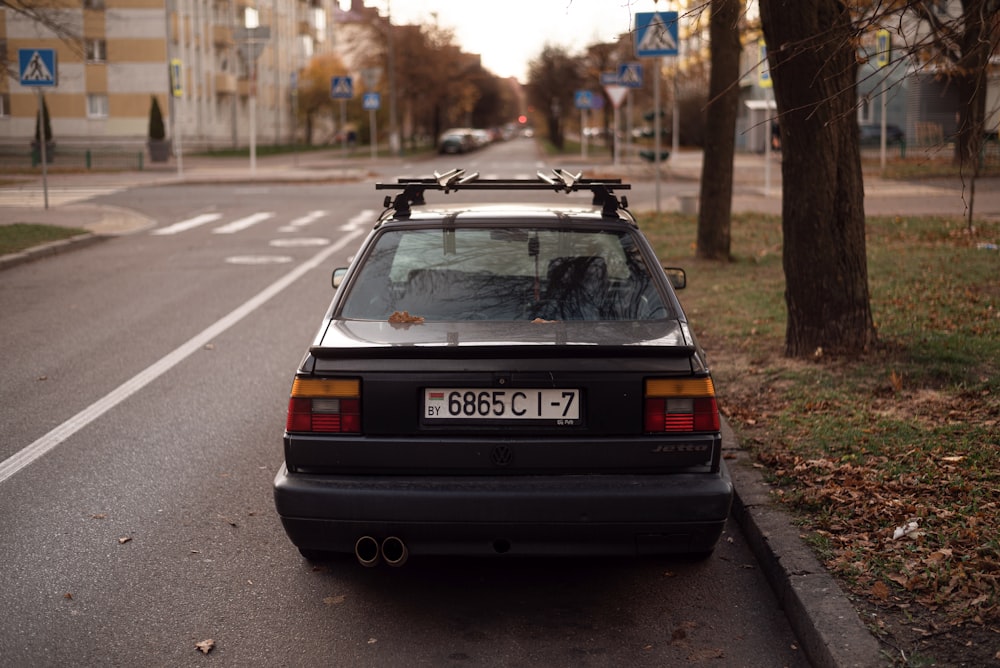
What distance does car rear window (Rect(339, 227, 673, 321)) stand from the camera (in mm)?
4809

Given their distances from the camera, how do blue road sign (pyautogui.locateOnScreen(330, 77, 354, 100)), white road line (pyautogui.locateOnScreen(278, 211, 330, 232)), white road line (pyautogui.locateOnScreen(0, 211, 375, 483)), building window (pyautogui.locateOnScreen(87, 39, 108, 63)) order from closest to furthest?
white road line (pyautogui.locateOnScreen(0, 211, 375, 483)) → white road line (pyautogui.locateOnScreen(278, 211, 330, 232)) → blue road sign (pyautogui.locateOnScreen(330, 77, 354, 100)) → building window (pyautogui.locateOnScreen(87, 39, 108, 63))

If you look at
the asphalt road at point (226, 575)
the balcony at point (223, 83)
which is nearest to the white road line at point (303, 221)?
the asphalt road at point (226, 575)

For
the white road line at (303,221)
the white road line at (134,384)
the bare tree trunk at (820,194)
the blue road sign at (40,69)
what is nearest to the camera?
the white road line at (134,384)

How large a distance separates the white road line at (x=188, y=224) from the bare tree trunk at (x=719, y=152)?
10.6 m

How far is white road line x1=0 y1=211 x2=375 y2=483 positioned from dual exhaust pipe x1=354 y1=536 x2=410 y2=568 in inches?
112

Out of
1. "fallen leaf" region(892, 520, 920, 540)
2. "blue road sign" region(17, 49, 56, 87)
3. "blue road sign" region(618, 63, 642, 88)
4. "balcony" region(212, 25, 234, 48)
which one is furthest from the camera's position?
"balcony" region(212, 25, 234, 48)

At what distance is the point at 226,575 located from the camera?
4.94m

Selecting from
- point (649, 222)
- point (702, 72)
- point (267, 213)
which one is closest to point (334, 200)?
point (267, 213)

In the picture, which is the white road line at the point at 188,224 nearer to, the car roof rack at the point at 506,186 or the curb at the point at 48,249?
the curb at the point at 48,249

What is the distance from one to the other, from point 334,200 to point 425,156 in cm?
3904

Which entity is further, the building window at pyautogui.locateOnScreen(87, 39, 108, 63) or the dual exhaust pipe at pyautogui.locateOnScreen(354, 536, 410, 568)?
the building window at pyautogui.locateOnScreen(87, 39, 108, 63)

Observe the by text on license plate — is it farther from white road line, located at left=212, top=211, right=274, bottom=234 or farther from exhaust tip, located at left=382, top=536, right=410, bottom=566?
white road line, located at left=212, top=211, right=274, bottom=234

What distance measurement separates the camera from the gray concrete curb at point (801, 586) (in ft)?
12.9

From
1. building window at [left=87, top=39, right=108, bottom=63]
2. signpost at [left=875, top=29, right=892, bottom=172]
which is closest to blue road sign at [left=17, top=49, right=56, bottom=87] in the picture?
signpost at [left=875, top=29, right=892, bottom=172]
